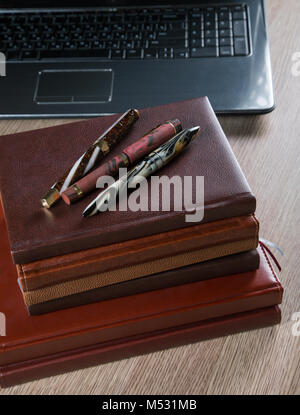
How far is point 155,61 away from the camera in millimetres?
912

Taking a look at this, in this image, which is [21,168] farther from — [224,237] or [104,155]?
[224,237]

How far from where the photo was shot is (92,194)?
1.97 feet

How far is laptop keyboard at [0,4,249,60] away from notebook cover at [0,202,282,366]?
0.41 metres

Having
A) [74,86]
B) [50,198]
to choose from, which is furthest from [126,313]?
[74,86]

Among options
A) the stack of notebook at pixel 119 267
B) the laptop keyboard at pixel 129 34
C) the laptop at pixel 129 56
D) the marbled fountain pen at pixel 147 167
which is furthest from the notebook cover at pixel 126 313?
the laptop keyboard at pixel 129 34

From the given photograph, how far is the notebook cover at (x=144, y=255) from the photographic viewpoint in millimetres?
569

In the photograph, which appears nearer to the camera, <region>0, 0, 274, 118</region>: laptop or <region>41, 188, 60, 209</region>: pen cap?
<region>41, 188, 60, 209</region>: pen cap

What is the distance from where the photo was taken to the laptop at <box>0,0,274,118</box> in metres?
0.87

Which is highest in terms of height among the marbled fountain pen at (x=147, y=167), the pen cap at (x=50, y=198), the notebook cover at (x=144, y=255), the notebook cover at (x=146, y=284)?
the marbled fountain pen at (x=147, y=167)

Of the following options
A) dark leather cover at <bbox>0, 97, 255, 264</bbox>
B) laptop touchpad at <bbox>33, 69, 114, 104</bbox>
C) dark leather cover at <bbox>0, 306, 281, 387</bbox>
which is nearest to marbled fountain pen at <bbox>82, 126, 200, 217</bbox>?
dark leather cover at <bbox>0, 97, 255, 264</bbox>

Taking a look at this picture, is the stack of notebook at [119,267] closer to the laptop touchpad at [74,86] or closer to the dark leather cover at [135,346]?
the dark leather cover at [135,346]

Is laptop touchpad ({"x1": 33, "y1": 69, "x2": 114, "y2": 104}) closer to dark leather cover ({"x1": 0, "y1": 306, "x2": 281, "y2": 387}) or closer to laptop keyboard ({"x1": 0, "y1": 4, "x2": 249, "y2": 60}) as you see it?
laptop keyboard ({"x1": 0, "y1": 4, "x2": 249, "y2": 60})

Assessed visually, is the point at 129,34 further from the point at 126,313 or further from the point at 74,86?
the point at 126,313

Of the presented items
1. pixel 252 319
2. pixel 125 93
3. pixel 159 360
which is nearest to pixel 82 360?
pixel 159 360
